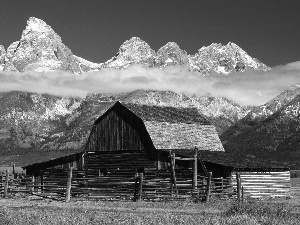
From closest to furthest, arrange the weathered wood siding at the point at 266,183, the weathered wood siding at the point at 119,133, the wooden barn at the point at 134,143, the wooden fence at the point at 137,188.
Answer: the wooden fence at the point at 137,188 < the weathered wood siding at the point at 266,183 < the wooden barn at the point at 134,143 < the weathered wood siding at the point at 119,133

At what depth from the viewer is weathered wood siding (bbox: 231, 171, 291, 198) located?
49.2 meters

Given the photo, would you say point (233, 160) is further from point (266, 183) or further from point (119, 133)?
point (119, 133)

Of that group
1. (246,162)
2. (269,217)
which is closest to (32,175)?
(246,162)

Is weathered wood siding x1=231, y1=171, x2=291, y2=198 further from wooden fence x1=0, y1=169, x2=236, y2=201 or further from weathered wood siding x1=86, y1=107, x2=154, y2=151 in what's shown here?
weathered wood siding x1=86, y1=107, x2=154, y2=151

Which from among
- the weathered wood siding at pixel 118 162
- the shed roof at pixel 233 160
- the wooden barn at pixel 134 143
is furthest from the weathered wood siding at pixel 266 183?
the weathered wood siding at pixel 118 162

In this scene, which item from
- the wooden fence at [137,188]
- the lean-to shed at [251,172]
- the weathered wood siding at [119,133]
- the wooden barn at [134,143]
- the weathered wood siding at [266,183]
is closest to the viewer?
the wooden fence at [137,188]

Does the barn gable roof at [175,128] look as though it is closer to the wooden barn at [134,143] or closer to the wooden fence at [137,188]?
the wooden barn at [134,143]

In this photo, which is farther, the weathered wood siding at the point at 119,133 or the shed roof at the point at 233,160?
the weathered wood siding at the point at 119,133

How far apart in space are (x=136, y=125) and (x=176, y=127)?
4.22 meters

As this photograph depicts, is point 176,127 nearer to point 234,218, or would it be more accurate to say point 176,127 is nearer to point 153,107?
point 153,107

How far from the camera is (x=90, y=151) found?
177ft

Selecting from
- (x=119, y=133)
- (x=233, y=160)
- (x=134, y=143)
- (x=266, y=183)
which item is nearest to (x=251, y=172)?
(x=233, y=160)

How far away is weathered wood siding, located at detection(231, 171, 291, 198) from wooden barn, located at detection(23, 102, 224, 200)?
204 inches

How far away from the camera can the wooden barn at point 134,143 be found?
4997 centimetres
